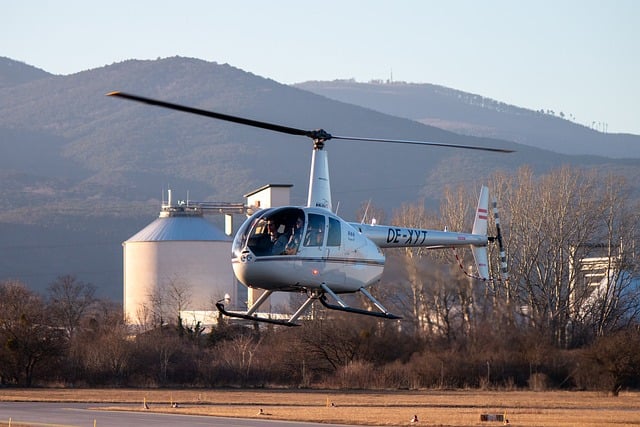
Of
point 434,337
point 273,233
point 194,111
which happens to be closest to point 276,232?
point 273,233

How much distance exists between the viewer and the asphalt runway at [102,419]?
37.0 meters

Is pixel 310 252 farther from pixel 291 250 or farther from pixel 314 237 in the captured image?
pixel 291 250

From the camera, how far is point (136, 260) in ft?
307

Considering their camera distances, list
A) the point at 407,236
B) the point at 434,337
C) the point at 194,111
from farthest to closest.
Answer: the point at 434,337, the point at 407,236, the point at 194,111

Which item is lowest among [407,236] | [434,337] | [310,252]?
[434,337]

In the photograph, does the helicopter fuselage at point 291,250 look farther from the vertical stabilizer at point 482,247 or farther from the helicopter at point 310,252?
the vertical stabilizer at point 482,247

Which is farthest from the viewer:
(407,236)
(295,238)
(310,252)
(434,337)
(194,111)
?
(434,337)

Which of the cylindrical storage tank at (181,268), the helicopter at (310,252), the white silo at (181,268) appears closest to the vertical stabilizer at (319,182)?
the helicopter at (310,252)

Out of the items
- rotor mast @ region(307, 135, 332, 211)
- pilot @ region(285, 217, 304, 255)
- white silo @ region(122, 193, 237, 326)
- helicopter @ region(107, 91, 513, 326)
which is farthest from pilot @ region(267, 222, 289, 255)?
white silo @ region(122, 193, 237, 326)

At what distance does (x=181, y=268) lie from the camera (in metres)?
91.0

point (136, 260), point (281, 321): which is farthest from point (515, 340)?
point (136, 260)

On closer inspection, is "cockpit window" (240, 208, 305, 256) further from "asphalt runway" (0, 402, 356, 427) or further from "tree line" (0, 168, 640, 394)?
"tree line" (0, 168, 640, 394)

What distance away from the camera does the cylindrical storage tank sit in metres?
89.6

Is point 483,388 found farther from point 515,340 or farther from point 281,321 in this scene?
point 281,321
